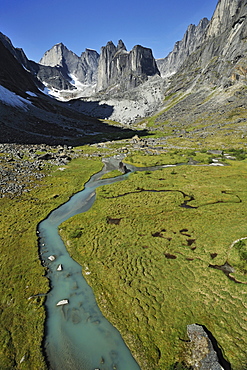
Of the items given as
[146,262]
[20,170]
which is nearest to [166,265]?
[146,262]

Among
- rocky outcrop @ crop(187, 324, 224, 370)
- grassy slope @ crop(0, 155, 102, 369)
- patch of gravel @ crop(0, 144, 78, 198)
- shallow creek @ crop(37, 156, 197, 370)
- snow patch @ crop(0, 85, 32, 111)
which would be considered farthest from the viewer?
snow patch @ crop(0, 85, 32, 111)

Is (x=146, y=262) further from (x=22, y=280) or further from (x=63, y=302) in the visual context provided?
(x=22, y=280)

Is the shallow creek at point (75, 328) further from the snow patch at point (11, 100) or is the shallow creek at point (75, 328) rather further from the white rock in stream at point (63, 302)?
the snow patch at point (11, 100)

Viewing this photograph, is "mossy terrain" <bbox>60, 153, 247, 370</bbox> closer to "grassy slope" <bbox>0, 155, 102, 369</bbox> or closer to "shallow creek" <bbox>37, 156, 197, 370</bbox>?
"shallow creek" <bbox>37, 156, 197, 370</bbox>

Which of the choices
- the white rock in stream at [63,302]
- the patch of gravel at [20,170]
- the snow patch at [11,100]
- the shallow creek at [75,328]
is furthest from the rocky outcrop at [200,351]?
the snow patch at [11,100]

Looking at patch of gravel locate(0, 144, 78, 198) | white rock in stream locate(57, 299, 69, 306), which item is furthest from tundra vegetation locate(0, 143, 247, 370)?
patch of gravel locate(0, 144, 78, 198)

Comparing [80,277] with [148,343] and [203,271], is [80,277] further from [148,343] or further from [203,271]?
[203,271]

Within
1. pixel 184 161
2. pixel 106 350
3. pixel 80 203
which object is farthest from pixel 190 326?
pixel 184 161
